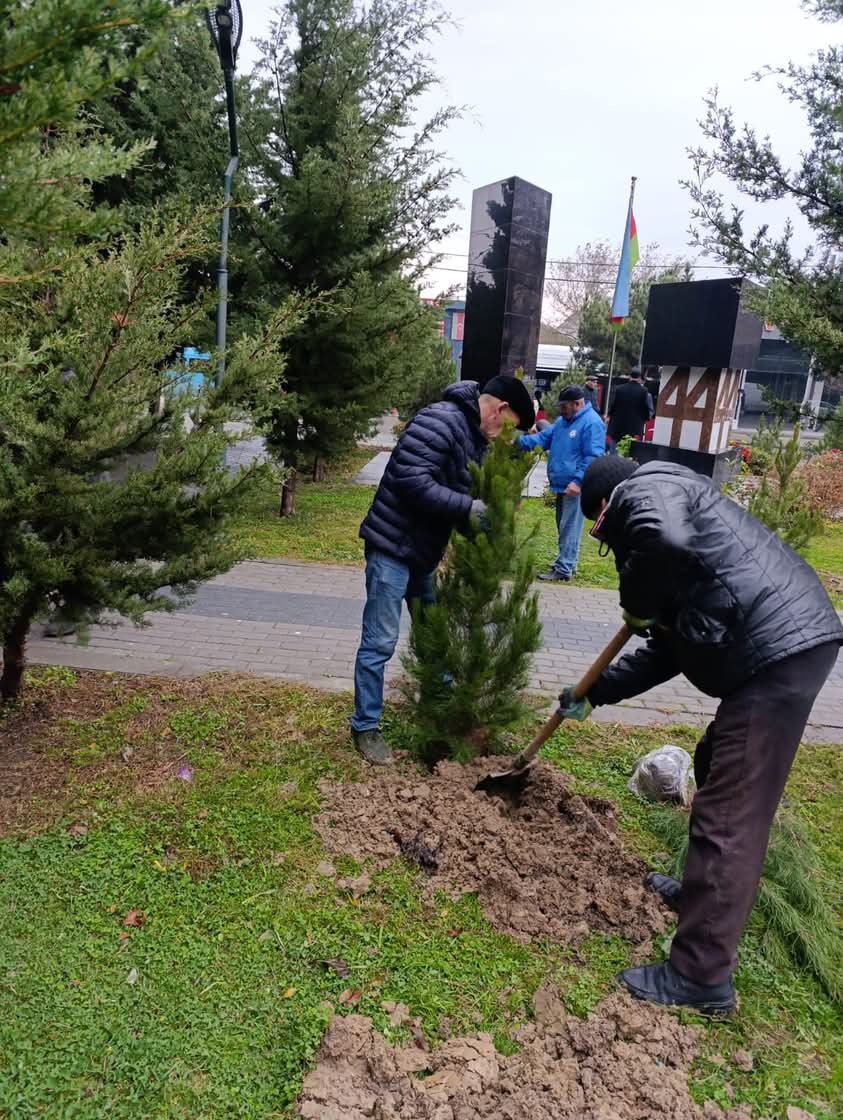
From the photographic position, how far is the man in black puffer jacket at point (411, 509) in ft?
12.4

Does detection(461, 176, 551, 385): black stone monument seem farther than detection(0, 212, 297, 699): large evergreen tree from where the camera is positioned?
Yes

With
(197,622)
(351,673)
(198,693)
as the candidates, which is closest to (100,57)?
(198,693)

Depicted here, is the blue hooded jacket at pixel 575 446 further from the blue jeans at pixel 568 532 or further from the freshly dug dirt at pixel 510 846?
the freshly dug dirt at pixel 510 846

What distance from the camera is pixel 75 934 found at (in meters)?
2.74

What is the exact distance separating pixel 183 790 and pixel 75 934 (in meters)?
0.91

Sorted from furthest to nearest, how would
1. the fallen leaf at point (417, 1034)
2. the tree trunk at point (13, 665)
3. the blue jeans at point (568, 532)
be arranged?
the blue jeans at point (568, 532)
the tree trunk at point (13, 665)
the fallen leaf at point (417, 1034)

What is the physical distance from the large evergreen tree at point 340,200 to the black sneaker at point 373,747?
4964 mm

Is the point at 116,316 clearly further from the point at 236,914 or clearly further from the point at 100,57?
the point at 236,914

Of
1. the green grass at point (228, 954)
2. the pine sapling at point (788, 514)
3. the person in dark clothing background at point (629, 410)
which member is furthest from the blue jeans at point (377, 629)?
the person in dark clothing background at point (629, 410)

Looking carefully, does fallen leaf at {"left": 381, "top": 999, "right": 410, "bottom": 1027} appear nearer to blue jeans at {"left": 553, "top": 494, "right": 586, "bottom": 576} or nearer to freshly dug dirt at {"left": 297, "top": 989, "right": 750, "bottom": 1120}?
freshly dug dirt at {"left": 297, "top": 989, "right": 750, "bottom": 1120}

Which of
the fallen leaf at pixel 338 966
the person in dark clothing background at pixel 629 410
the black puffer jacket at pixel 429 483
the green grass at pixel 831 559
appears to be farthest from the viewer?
the person in dark clothing background at pixel 629 410

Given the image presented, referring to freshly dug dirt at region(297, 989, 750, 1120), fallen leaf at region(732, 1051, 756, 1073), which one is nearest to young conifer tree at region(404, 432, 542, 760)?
freshly dug dirt at region(297, 989, 750, 1120)

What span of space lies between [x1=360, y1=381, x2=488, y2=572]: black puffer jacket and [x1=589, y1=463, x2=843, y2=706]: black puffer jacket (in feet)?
3.81

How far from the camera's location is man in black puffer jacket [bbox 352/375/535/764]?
377 cm
